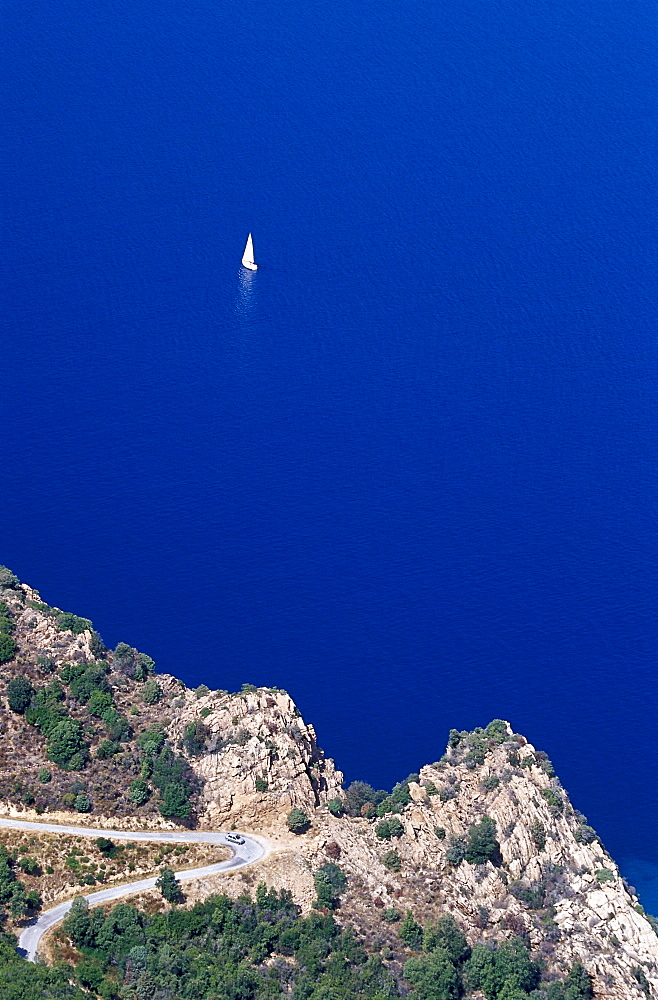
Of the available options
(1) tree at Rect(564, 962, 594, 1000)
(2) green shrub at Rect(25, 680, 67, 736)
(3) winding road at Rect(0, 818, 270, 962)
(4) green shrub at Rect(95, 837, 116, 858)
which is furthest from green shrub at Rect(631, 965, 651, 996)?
(2) green shrub at Rect(25, 680, 67, 736)

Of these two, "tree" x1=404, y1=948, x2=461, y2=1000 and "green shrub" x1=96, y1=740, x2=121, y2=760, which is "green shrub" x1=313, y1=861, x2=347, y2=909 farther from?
"green shrub" x1=96, y1=740, x2=121, y2=760

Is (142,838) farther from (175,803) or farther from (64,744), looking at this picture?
(64,744)

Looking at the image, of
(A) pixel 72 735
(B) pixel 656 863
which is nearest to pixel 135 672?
(A) pixel 72 735

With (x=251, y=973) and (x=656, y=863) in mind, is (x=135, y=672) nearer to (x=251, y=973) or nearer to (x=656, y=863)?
(x=251, y=973)

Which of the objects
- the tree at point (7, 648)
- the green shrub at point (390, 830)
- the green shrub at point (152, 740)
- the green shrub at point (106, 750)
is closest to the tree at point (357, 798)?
the green shrub at point (390, 830)

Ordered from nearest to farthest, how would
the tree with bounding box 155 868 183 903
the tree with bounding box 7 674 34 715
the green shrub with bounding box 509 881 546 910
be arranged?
1. the tree with bounding box 155 868 183 903
2. the green shrub with bounding box 509 881 546 910
3. the tree with bounding box 7 674 34 715
